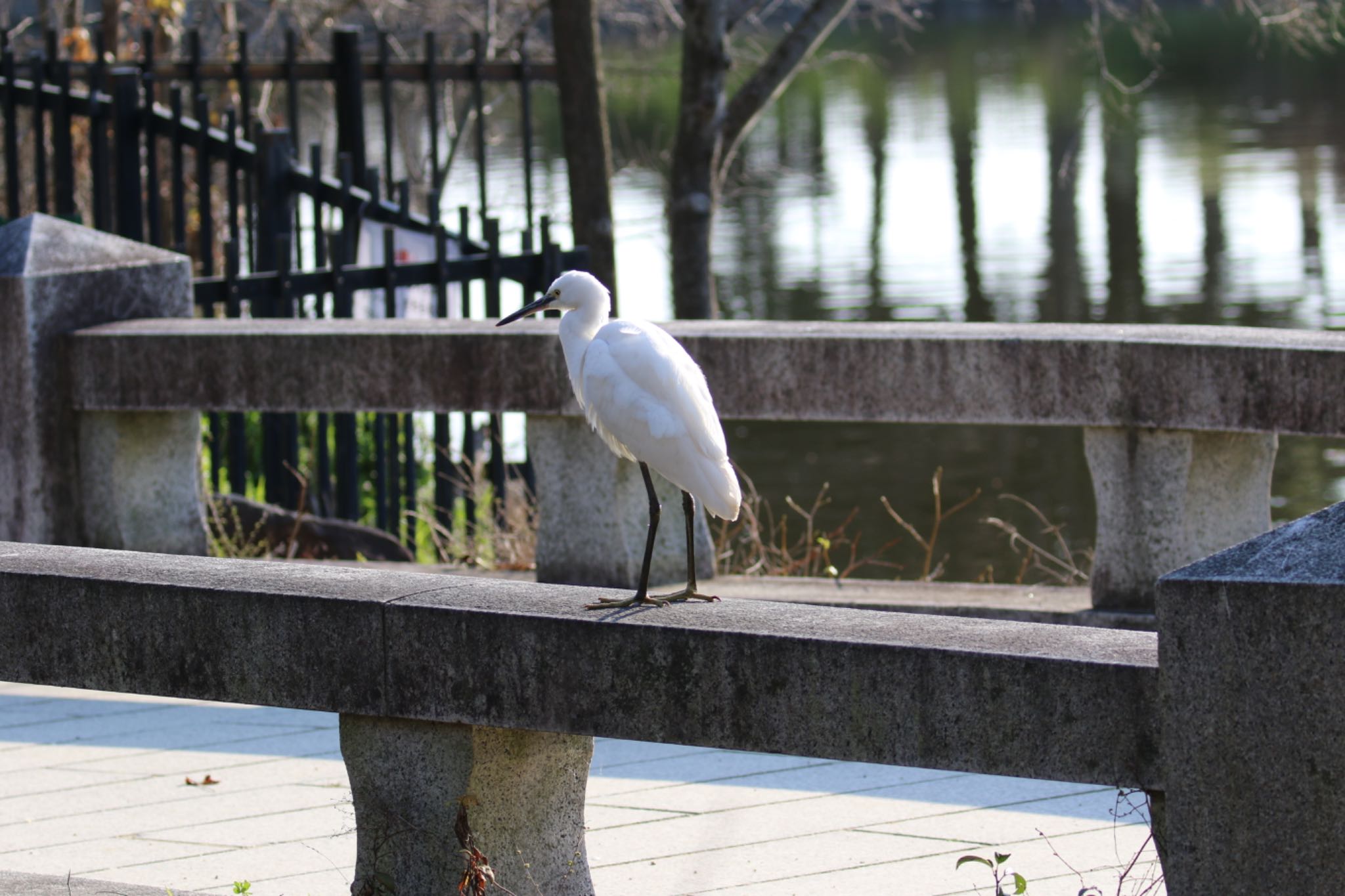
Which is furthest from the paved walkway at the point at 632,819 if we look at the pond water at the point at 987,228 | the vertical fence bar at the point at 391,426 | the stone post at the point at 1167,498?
the vertical fence bar at the point at 391,426

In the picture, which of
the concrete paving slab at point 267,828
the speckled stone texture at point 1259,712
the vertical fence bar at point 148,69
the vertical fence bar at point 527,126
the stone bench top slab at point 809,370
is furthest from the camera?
the vertical fence bar at point 527,126

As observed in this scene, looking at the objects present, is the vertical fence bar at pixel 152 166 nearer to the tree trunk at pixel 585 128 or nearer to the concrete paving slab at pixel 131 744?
the tree trunk at pixel 585 128

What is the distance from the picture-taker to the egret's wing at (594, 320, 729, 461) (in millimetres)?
3676

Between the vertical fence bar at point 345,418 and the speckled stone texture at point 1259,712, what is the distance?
496cm

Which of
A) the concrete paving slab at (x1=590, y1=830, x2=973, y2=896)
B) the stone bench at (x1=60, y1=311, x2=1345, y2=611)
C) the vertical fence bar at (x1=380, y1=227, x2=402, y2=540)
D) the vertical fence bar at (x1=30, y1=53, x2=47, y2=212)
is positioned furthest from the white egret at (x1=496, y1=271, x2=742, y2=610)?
the vertical fence bar at (x1=30, y1=53, x2=47, y2=212)

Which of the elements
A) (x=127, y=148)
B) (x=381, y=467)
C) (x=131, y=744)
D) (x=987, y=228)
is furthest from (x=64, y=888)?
(x=987, y=228)

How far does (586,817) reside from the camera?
14.4 feet

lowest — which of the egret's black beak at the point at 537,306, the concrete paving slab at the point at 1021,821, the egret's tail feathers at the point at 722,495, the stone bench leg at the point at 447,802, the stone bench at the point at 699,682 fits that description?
the concrete paving slab at the point at 1021,821

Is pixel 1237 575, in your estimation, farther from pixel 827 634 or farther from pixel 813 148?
pixel 813 148

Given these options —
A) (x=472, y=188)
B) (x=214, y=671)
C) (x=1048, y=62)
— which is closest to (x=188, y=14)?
(x=472, y=188)

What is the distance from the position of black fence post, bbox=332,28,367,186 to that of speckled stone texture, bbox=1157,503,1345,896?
265 inches

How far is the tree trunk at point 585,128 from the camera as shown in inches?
395

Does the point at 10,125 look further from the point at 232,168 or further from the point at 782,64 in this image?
the point at 782,64

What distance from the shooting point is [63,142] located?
8.23 metres
